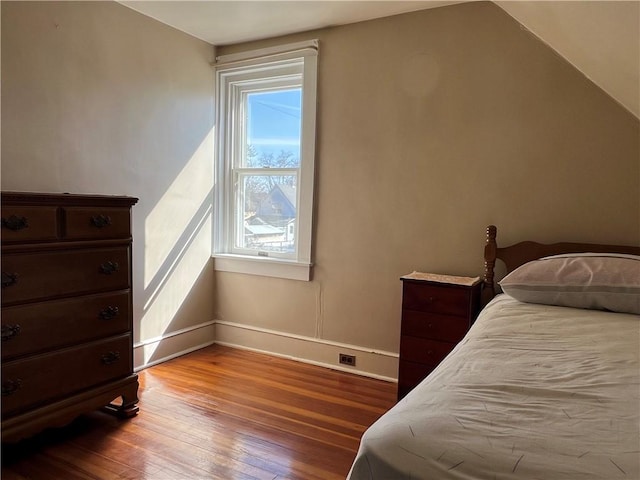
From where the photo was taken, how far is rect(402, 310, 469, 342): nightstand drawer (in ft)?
7.93

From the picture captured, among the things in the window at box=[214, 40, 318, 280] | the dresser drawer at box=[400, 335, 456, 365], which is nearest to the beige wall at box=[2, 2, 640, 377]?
the window at box=[214, 40, 318, 280]

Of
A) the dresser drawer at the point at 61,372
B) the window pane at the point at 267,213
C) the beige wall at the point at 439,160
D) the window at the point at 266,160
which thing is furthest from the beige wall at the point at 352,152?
the dresser drawer at the point at 61,372

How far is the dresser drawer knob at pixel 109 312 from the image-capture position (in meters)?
2.19

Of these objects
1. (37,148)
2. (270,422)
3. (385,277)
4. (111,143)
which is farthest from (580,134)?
(37,148)

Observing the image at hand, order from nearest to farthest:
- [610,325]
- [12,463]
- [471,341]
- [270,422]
→ [471,341], [610,325], [12,463], [270,422]

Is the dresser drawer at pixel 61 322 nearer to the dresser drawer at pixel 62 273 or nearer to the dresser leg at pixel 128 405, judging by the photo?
the dresser drawer at pixel 62 273

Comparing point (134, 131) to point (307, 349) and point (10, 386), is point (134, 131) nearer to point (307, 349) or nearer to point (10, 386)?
point (10, 386)

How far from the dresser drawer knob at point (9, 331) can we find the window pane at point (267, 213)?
1.88m

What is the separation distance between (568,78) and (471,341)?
5.69 ft

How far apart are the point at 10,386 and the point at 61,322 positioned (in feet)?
1.03

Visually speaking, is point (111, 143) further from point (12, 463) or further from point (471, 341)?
point (471, 341)

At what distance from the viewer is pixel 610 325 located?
65.8 inches

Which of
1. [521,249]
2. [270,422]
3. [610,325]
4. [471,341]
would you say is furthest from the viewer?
[521,249]

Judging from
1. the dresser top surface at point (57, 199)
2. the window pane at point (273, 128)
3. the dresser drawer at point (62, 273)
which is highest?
the window pane at point (273, 128)
